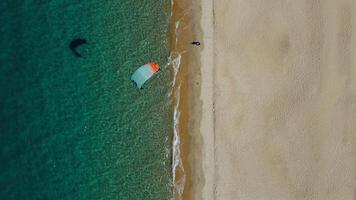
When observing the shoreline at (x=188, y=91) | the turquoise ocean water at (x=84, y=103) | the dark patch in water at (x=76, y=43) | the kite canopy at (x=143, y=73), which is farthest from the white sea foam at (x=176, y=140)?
the dark patch in water at (x=76, y=43)

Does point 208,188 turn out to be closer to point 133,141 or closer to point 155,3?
point 133,141

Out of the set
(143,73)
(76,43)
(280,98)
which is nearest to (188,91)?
(143,73)

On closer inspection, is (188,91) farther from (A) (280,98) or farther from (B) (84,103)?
(B) (84,103)

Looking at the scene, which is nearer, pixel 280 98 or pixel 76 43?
pixel 280 98

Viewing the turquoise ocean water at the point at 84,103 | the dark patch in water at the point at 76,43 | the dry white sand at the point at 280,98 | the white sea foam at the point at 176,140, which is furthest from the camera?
the dark patch in water at the point at 76,43

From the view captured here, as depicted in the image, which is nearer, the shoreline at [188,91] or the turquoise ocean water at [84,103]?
the shoreline at [188,91]

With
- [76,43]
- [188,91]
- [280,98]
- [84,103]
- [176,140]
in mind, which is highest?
[76,43]

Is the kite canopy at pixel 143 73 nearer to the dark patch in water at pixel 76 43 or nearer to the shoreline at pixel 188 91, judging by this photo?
the shoreline at pixel 188 91

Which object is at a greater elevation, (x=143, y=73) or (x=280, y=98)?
(x=143, y=73)
